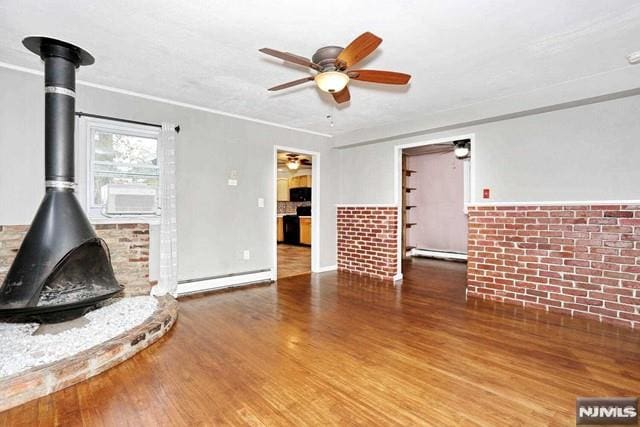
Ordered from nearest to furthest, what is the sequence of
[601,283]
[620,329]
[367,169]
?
[620,329] → [601,283] → [367,169]

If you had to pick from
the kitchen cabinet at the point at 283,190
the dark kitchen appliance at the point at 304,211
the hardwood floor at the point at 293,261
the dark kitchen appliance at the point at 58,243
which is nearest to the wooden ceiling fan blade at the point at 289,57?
the dark kitchen appliance at the point at 58,243

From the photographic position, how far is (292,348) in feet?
8.46

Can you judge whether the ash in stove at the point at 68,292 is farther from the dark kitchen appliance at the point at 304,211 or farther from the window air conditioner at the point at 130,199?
the dark kitchen appliance at the point at 304,211

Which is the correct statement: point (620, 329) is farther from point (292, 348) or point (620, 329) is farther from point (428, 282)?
point (292, 348)

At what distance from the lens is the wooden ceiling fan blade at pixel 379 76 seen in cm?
239

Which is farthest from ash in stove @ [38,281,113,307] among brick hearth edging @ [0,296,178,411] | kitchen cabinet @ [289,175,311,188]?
kitchen cabinet @ [289,175,311,188]

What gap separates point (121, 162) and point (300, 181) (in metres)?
6.75

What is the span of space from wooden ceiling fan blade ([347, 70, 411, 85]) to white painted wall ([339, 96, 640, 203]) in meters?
2.11

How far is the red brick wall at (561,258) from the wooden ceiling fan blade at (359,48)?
9.02 feet

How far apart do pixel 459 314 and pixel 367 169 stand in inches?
109

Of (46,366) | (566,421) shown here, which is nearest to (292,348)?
(46,366)

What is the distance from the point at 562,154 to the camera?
11.4 feet

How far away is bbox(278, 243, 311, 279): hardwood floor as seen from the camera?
5547 millimetres

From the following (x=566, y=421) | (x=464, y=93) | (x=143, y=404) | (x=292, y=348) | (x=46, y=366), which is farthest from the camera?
(x=464, y=93)
